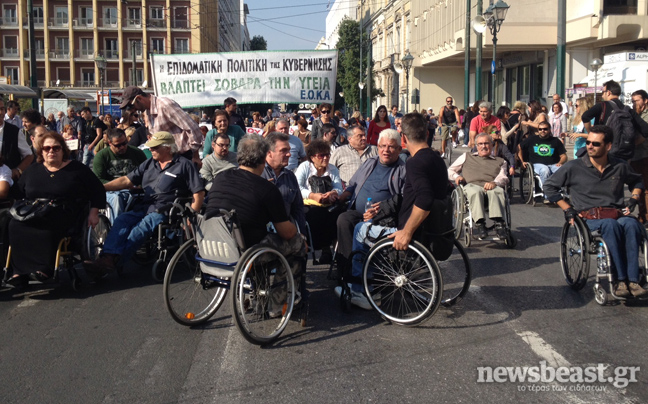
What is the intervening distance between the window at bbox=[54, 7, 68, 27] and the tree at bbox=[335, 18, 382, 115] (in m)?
29.9

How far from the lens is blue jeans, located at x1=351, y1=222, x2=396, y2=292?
6.06 m

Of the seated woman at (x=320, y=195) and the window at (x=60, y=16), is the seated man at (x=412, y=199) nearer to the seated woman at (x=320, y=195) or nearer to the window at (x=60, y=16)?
the seated woman at (x=320, y=195)

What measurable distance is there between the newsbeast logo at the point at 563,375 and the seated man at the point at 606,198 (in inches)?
59.1

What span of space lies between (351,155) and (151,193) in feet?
7.99

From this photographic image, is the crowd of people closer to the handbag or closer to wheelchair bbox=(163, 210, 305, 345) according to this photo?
the handbag

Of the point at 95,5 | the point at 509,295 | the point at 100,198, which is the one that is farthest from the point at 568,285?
the point at 95,5

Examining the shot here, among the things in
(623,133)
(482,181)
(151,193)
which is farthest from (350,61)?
(151,193)

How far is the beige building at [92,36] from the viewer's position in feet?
247

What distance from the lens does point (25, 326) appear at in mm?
5820

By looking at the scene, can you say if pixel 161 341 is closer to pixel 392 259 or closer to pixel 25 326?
pixel 25 326

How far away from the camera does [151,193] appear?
780cm

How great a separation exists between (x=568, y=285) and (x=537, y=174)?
5.99m

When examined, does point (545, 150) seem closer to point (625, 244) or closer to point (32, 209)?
point (625, 244)

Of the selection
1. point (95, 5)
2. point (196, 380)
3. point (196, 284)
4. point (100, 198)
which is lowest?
point (196, 380)
